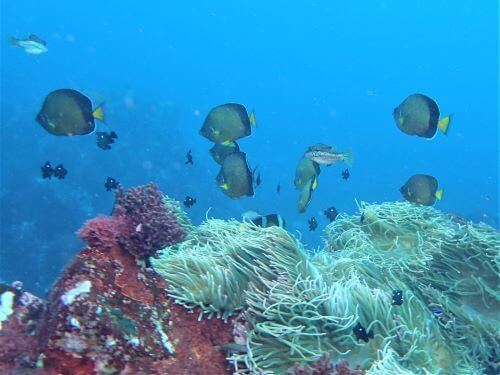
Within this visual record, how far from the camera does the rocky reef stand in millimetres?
2865

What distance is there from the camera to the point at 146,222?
376 centimetres

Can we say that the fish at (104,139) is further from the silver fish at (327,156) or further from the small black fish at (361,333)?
the small black fish at (361,333)

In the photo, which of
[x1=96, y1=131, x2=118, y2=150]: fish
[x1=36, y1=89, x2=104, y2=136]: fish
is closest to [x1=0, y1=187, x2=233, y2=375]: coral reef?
[x1=36, y1=89, x2=104, y2=136]: fish

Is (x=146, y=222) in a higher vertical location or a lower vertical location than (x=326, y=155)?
lower

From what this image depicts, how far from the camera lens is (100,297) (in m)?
2.99

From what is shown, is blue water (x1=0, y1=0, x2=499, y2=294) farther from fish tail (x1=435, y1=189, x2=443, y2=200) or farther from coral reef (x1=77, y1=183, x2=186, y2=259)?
coral reef (x1=77, y1=183, x2=186, y2=259)

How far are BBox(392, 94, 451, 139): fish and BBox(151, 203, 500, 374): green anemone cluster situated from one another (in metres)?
1.30

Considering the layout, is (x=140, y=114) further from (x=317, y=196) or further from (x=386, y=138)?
(x=386, y=138)

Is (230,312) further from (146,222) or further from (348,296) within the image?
(146,222)

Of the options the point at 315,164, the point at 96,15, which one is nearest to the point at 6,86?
the point at 315,164

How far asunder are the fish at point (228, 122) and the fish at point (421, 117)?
191 centimetres

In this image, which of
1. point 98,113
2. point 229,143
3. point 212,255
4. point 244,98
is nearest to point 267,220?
point 212,255

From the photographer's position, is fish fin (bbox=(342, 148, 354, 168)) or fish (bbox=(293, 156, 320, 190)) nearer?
fish fin (bbox=(342, 148, 354, 168))

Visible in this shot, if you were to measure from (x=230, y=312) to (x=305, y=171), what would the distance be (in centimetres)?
351
